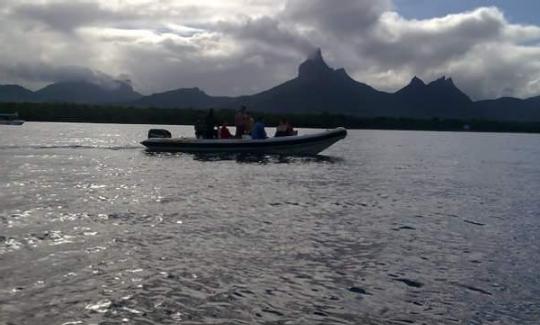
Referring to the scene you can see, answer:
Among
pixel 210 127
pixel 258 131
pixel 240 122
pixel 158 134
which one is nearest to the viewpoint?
pixel 258 131

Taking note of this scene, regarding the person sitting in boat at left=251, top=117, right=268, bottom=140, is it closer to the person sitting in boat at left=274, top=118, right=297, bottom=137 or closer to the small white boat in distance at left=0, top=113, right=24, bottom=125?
the person sitting in boat at left=274, top=118, right=297, bottom=137

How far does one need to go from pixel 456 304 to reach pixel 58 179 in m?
17.3

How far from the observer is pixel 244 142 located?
33781 millimetres

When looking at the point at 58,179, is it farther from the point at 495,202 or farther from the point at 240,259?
the point at 495,202

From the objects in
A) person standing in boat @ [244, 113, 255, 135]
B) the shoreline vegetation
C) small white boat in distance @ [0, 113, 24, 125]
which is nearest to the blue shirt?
person standing in boat @ [244, 113, 255, 135]

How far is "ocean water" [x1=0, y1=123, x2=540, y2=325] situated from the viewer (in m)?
7.93

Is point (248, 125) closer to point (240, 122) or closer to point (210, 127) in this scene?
point (240, 122)

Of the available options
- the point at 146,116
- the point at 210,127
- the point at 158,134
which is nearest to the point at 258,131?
the point at 210,127

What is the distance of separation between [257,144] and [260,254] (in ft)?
75.9

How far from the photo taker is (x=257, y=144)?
33.8 meters

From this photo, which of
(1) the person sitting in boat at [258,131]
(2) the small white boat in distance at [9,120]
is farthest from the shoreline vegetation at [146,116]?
(1) the person sitting in boat at [258,131]

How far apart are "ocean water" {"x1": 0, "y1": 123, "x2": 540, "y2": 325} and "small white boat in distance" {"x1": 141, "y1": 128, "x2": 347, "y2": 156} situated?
12039 mm

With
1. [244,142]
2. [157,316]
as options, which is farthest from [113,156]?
[157,316]

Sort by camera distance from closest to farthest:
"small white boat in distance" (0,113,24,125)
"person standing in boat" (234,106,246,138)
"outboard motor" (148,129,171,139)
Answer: "person standing in boat" (234,106,246,138)
"outboard motor" (148,129,171,139)
"small white boat in distance" (0,113,24,125)
